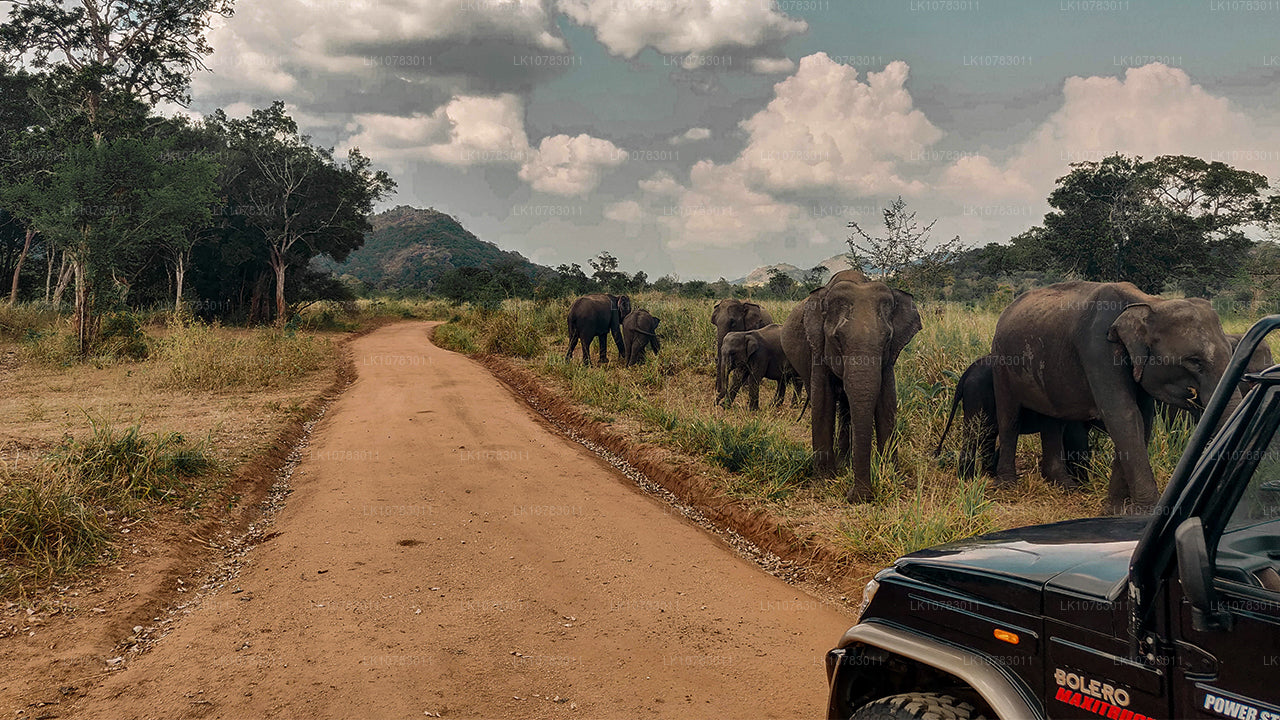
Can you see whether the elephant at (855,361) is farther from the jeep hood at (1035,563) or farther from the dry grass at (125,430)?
the dry grass at (125,430)

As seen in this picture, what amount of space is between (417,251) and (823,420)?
364 feet

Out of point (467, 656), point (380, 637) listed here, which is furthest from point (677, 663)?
point (380, 637)

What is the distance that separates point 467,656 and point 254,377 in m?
11.5

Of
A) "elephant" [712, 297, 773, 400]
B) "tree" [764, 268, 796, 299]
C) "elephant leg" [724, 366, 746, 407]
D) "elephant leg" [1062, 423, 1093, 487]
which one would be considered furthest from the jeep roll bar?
"tree" [764, 268, 796, 299]

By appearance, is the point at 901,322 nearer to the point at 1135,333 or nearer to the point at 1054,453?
the point at 1135,333

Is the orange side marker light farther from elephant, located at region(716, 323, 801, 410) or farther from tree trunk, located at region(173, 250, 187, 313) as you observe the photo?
tree trunk, located at region(173, 250, 187, 313)

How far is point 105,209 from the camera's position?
1625cm

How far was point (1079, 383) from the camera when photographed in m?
6.68

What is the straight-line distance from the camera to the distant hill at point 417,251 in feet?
342

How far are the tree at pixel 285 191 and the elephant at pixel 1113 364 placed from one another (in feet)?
88.6

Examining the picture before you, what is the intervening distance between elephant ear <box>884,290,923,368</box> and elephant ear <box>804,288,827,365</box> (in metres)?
0.63

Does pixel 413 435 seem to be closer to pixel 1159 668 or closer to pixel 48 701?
pixel 48 701

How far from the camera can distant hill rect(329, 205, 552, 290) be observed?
104 m

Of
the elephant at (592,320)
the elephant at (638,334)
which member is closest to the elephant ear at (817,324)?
the elephant at (638,334)
